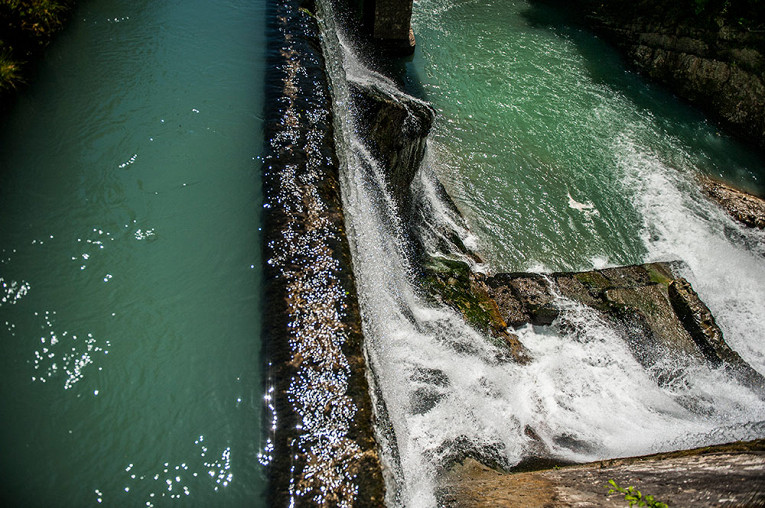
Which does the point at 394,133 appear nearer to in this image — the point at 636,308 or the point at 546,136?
the point at 546,136

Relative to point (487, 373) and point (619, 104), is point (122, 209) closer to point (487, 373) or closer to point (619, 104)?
point (487, 373)

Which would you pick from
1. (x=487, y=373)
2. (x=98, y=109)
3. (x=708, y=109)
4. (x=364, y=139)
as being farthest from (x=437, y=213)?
(x=708, y=109)

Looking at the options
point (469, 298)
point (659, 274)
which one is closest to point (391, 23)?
point (469, 298)

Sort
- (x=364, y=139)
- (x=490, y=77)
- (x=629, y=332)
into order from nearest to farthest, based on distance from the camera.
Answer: (x=629, y=332) < (x=364, y=139) < (x=490, y=77)

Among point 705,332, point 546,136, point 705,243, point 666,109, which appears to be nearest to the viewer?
point 705,332

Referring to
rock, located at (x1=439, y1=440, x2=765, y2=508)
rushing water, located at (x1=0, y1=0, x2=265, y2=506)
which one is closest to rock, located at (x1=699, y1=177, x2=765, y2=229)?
rock, located at (x1=439, y1=440, x2=765, y2=508)

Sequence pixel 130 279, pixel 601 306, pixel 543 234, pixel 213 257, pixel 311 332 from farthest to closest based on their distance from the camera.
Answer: pixel 543 234
pixel 601 306
pixel 213 257
pixel 130 279
pixel 311 332

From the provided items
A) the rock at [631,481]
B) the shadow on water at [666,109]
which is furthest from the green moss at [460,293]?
the shadow on water at [666,109]
